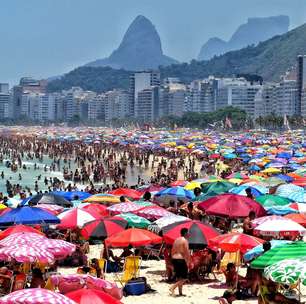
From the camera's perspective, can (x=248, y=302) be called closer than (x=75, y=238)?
Yes

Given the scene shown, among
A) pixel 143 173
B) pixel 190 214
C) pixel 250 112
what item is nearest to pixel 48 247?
pixel 190 214

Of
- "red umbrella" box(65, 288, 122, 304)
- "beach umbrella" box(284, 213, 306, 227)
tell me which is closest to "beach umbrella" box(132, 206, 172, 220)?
"beach umbrella" box(284, 213, 306, 227)

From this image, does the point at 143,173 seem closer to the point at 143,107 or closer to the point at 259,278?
the point at 259,278

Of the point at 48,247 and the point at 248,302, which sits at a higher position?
the point at 48,247

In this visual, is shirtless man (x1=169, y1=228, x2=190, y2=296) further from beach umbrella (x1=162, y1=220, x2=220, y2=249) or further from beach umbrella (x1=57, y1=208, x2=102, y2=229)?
beach umbrella (x1=57, y1=208, x2=102, y2=229)

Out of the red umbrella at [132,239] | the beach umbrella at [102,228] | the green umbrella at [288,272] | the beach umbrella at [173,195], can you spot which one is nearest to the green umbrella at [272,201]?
the beach umbrella at [173,195]

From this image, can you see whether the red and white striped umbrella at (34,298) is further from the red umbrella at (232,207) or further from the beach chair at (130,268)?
the red umbrella at (232,207)

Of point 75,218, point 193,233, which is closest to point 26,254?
point 193,233
